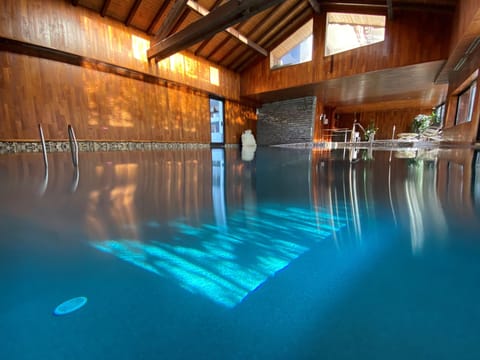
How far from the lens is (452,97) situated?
22.7 ft

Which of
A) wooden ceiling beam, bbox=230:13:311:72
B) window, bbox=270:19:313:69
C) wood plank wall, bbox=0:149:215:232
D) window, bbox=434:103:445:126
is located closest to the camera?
wood plank wall, bbox=0:149:215:232

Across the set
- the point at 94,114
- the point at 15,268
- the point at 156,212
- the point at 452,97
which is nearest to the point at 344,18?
the point at 452,97

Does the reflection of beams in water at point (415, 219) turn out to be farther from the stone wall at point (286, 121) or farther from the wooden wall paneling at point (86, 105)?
the stone wall at point (286, 121)

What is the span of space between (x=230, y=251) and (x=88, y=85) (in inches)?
297

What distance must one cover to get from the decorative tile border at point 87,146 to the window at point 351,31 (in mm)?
6425

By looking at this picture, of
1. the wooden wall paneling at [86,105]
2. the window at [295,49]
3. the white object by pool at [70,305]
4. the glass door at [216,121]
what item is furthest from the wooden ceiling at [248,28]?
the white object by pool at [70,305]

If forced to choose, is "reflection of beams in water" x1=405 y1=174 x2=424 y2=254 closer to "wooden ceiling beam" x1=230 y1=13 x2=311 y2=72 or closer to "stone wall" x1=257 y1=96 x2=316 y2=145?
"wooden ceiling beam" x1=230 y1=13 x2=311 y2=72

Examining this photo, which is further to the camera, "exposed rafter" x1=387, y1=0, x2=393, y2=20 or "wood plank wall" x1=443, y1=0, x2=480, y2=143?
"exposed rafter" x1=387, y1=0, x2=393, y2=20

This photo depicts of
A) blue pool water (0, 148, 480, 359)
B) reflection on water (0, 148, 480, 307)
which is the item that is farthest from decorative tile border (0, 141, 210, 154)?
blue pool water (0, 148, 480, 359)

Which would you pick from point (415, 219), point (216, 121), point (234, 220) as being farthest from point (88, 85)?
point (415, 219)

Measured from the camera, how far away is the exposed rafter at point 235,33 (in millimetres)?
6247

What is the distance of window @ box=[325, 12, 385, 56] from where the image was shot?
Answer: 278 inches

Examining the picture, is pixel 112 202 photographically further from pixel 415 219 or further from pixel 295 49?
pixel 295 49

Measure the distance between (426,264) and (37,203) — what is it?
1.75 meters
